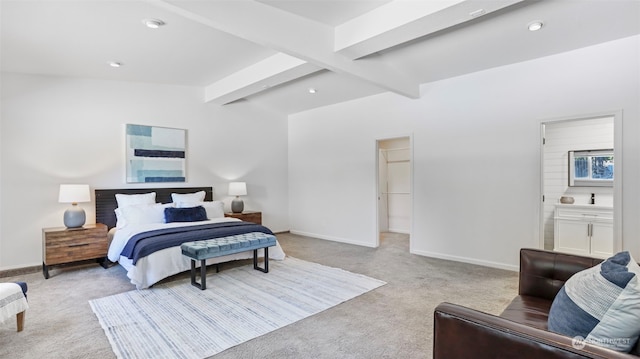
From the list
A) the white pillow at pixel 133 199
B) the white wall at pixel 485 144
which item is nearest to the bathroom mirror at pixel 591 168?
the white wall at pixel 485 144

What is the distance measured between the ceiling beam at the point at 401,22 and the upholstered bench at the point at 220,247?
251 centimetres

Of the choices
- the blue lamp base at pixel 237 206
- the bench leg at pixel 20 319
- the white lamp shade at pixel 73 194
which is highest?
the white lamp shade at pixel 73 194

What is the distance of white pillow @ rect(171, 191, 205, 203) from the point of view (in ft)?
17.2

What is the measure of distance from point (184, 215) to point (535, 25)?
16.2 feet

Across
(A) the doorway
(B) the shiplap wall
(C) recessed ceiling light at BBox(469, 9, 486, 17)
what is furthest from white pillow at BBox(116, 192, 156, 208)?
(B) the shiplap wall

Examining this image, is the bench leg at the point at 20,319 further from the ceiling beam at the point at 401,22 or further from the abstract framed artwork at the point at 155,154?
the ceiling beam at the point at 401,22

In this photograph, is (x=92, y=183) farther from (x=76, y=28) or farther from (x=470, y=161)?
(x=470, y=161)

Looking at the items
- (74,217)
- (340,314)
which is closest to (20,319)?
(74,217)

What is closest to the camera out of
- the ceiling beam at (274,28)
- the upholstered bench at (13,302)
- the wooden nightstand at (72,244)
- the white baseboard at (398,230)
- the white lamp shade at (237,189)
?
the upholstered bench at (13,302)

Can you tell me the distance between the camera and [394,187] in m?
7.62

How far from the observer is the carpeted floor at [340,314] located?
7.65 feet

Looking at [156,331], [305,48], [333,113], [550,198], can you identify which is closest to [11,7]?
[305,48]

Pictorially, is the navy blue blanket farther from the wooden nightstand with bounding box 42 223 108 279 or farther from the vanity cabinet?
the vanity cabinet

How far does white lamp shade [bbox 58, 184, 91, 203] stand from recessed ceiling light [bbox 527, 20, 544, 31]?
5641 millimetres
